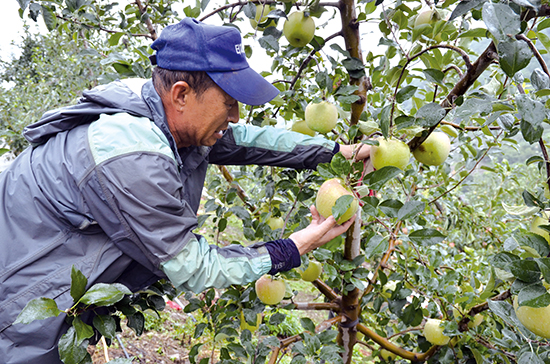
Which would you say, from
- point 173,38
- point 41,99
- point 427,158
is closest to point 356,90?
point 427,158

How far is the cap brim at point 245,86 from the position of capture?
3.80 feet

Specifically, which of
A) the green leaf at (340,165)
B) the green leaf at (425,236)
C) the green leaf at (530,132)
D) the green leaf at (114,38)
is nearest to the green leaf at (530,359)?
the green leaf at (425,236)

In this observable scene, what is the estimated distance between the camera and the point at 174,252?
1015 mm

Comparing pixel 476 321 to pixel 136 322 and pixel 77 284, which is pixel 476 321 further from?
pixel 77 284

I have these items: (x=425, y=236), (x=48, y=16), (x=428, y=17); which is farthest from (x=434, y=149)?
(x=48, y=16)

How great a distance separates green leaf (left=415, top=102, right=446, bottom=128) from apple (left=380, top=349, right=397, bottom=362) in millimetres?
1265

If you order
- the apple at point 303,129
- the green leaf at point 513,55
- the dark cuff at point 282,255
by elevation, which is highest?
the green leaf at point 513,55

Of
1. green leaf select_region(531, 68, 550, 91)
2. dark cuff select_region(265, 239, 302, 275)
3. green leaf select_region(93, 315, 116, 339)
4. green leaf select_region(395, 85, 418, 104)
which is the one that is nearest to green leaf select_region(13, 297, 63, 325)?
green leaf select_region(93, 315, 116, 339)

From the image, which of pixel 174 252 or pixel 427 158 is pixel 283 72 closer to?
pixel 427 158

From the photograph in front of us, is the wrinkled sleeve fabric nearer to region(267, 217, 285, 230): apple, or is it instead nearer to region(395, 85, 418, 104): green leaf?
region(267, 217, 285, 230): apple

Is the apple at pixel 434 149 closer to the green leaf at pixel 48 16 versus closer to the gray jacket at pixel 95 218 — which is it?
the gray jacket at pixel 95 218

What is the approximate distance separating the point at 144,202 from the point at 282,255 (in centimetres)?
Answer: 43

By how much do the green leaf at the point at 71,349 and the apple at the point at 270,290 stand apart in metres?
0.61

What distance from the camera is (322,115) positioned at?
1251 millimetres
